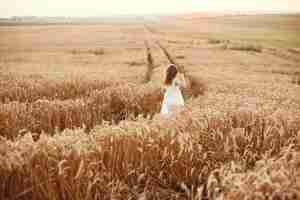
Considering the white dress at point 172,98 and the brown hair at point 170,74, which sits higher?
the brown hair at point 170,74

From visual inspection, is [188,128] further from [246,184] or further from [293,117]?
[246,184]

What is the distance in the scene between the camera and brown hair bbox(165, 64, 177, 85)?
846 cm

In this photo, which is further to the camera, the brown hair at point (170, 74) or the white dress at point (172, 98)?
the brown hair at point (170, 74)

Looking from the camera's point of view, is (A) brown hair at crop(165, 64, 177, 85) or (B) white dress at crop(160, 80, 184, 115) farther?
(A) brown hair at crop(165, 64, 177, 85)

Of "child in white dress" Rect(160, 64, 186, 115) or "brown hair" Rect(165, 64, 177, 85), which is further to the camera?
"brown hair" Rect(165, 64, 177, 85)

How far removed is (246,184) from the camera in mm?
2346

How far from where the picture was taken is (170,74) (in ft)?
27.9

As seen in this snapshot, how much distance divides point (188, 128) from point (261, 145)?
690mm

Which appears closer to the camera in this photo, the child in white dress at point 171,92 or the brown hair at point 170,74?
the child in white dress at point 171,92

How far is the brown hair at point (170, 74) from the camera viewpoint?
8461 mm

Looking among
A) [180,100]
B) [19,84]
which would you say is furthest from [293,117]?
[19,84]

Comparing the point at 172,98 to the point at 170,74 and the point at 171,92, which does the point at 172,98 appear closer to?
the point at 171,92

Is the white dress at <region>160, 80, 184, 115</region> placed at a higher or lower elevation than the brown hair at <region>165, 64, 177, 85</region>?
lower

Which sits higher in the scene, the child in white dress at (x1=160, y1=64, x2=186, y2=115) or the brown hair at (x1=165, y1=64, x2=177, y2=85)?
the brown hair at (x1=165, y1=64, x2=177, y2=85)
